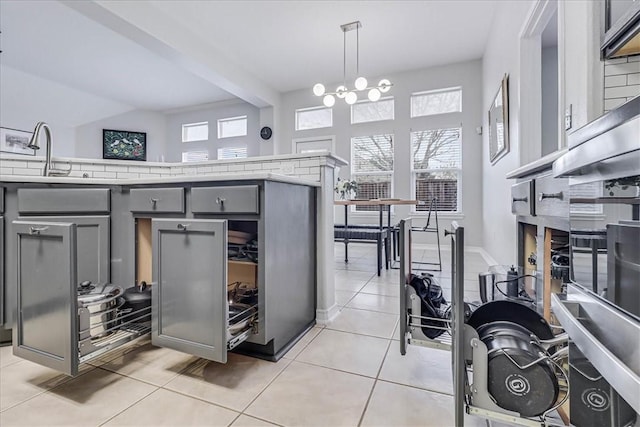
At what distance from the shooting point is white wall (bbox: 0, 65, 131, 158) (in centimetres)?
511

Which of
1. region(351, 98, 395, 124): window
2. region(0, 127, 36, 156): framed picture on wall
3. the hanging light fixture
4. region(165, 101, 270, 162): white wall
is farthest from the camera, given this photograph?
region(165, 101, 270, 162): white wall

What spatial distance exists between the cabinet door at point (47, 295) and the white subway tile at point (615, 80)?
238 centimetres

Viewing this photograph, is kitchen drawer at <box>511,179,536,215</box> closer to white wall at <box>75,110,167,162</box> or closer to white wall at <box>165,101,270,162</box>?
white wall at <box>165,101,270,162</box>

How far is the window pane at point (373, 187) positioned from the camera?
223 inches

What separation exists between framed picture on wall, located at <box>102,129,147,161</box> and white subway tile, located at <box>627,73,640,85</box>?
821 centimetres

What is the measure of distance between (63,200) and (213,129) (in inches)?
232

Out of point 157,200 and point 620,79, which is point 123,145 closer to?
point 157,200

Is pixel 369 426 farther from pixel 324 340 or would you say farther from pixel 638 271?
pixel 638 271

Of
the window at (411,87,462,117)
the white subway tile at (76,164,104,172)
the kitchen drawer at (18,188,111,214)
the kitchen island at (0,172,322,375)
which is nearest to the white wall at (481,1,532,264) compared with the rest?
the window at (411,87,462,117)

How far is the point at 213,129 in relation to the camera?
7.18m

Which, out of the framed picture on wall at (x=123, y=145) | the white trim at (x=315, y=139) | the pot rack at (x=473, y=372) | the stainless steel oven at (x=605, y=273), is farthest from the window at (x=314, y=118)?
the stainless steel oven at (x=605, y=273)

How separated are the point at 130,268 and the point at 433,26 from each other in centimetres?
455

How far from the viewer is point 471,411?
2.86ft

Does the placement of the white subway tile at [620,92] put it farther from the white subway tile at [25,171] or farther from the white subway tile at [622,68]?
the white subway tile at [25,171]
